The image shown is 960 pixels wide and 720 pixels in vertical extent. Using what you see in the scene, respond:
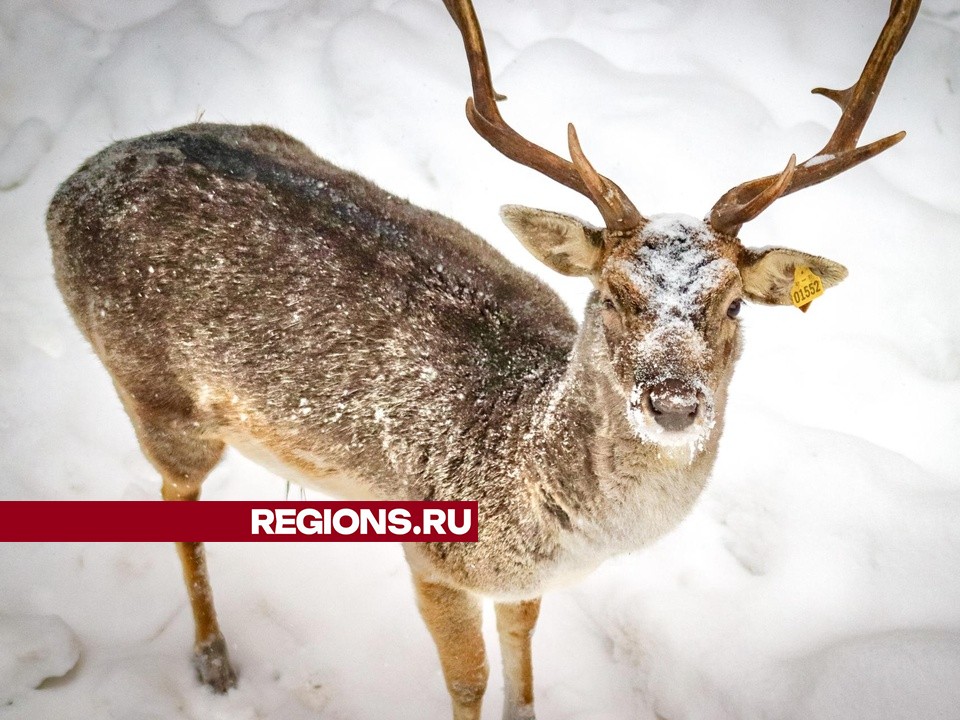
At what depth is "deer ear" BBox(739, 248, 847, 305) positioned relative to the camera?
2.83 m

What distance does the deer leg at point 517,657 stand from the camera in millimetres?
3658

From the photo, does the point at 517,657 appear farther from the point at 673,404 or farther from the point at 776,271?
the point at 776,271

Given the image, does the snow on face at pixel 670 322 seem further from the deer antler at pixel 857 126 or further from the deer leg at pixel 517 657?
the deer leg at pixel 517 657

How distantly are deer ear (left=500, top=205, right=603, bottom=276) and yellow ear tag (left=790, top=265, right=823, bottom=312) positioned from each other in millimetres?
702

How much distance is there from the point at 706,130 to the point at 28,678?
5.36 metres

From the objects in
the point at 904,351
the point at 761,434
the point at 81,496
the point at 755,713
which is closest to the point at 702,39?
the point at 904,351

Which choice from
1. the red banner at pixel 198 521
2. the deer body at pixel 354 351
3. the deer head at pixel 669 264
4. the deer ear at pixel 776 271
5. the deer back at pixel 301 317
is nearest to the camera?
the deer head at pixel 669 264

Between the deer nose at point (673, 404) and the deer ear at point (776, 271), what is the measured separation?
2.05ft

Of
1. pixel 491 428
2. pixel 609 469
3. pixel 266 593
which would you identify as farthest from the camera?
pixel 266 593

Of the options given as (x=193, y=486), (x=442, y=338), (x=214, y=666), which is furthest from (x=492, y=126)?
(x=214, y=666)

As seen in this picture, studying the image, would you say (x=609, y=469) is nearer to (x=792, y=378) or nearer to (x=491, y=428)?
(x=491, y=428)

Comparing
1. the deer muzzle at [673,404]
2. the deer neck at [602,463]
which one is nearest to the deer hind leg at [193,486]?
the deer neck at [602,463]

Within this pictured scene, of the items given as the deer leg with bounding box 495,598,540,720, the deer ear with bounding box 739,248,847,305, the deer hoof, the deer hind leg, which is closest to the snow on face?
the deer ear with bounding box 739,248,847,305

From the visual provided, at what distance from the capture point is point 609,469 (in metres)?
2.96
